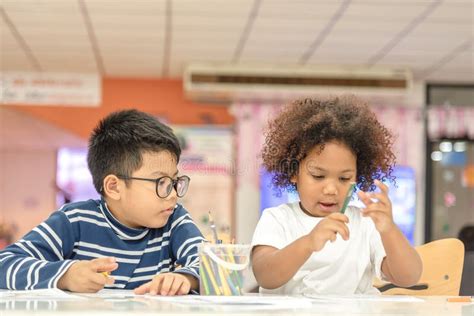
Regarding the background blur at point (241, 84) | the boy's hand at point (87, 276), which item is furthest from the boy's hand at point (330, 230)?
the background blur at point (241, 84)

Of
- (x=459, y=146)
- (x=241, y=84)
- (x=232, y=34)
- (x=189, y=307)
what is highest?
(x=232, y=34)

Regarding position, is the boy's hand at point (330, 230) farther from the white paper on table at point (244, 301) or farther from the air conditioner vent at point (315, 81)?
the air conditioner vent at point (315, 81)

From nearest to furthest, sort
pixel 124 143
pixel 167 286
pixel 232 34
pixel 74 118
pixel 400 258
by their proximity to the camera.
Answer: pixel 167 286
pixel 400 258
pixel 124 143
pixel 232 34
pixel 74 118

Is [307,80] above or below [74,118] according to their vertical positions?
above

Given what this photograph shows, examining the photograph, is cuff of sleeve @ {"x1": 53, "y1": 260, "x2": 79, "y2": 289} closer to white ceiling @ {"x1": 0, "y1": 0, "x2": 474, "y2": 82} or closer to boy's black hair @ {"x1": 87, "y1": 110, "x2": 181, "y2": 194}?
boy's black hair @ {"x1": 87, "y1": 110, "x2": 181, "y2": 194}

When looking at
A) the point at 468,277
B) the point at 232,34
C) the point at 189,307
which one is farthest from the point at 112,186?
the point at 232,34

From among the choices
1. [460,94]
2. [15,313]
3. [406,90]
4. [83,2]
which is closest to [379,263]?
[15,313]

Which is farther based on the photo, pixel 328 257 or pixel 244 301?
pixel 328 257

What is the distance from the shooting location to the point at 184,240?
76.0 inches

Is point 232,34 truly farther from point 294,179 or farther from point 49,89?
point 294,179

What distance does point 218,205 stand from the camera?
8.02m

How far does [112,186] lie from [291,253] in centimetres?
56

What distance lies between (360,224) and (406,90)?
5.79 meters

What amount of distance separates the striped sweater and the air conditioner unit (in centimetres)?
559
